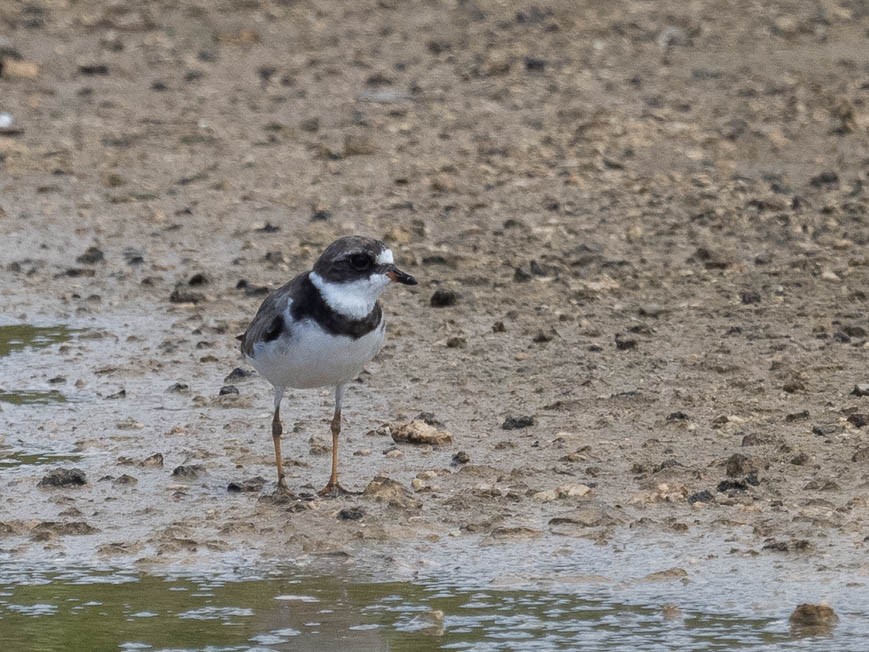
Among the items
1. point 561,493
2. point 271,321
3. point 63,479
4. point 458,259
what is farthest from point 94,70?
point 561,493

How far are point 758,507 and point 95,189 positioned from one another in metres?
7.92

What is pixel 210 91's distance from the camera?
17.0 metres

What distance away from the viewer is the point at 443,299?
1099 cm

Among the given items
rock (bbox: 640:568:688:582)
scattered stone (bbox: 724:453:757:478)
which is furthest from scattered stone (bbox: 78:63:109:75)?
rock (bbox: 640:568:688:582)

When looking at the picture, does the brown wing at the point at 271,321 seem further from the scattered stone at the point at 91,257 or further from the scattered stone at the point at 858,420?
the scattered stone at the point at 91,257

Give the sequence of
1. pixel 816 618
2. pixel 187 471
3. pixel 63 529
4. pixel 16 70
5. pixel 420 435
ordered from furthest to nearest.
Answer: pixel 16 70 → pixel 420 435 → pixel 187 471 → pixel 63 529 → pixel 816 618

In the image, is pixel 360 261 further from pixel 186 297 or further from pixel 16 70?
pixel 16 70

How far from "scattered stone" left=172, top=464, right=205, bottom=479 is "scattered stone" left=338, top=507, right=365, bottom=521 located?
948mm

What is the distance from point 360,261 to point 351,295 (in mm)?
168

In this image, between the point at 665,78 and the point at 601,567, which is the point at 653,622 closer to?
the point at 601,567

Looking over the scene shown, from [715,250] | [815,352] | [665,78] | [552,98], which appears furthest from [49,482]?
[665,78]

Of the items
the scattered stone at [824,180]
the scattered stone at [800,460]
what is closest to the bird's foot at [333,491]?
the scattered stone at [800,460]

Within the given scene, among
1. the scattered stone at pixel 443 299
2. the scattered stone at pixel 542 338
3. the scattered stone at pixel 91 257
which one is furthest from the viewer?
the scattered stone at pixel 91 257

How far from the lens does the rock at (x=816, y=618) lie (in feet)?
20.3
